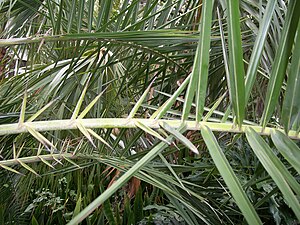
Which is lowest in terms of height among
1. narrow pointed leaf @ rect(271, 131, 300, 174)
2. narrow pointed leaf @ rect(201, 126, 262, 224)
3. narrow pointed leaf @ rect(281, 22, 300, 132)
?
narrow pointed leaf @ rect(201, 126, 262, 224)

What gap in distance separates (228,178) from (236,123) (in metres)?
0.07

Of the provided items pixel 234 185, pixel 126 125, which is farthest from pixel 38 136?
pixel 234 185

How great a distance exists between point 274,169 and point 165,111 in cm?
13

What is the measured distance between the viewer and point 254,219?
29 cm

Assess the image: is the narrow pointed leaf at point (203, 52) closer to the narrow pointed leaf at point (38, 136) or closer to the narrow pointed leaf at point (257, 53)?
the narrow pointed leaf at point (257, 53)

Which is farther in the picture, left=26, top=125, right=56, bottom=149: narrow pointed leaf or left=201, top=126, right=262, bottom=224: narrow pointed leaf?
left=26, top=125, right=56, bottom=149: narrow pointed leaf

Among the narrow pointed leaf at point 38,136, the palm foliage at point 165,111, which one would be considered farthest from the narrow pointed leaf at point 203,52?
the narrow pointed leaf at point 38,136

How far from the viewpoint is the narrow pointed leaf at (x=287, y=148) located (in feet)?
1.03

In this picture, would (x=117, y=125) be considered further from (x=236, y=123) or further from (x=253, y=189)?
(x=253, y=189)

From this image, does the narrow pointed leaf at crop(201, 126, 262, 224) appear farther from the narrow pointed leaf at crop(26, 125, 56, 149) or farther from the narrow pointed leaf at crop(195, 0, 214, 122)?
the narrow pointed leaf at crop(26, 125, 56, 149)

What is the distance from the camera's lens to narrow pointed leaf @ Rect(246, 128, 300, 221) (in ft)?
0.95

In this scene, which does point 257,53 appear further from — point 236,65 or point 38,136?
point 38,136

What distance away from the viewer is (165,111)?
39 centimetres

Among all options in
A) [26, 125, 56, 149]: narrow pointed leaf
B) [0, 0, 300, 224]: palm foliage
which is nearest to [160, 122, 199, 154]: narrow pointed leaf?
[0, 0, 300, 224]: palm foliage
